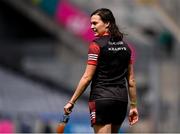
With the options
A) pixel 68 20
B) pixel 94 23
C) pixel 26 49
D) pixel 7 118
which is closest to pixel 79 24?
pixel 68 20

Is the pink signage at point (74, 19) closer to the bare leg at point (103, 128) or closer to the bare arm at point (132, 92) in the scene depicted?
the bare arm at point (132, 92)

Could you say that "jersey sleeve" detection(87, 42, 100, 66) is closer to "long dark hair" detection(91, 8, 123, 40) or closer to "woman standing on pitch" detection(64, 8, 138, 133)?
"woman standing on pitch" detection(64, 8, 138, 133)

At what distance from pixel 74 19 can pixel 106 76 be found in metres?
18.9

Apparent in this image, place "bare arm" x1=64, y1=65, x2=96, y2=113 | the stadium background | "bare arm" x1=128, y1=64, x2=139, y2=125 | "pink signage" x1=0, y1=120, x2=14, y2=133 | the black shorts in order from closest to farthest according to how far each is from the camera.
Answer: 1. "bare arm" x1=64, y1=65, x2=96, y2=113
2. the black shorts
3. "bare arm" x1=128, y1=64, x2=139, y2=125
4. "pink signage" x1=0, y1=120, x2=14, y2=133
5. the stadium background

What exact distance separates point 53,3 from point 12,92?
13.6 feet

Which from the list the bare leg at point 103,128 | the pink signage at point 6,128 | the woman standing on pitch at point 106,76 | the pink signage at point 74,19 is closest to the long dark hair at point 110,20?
the woman standing on pitch at point 106,76

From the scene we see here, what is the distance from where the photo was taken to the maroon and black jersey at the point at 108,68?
26.2 ft

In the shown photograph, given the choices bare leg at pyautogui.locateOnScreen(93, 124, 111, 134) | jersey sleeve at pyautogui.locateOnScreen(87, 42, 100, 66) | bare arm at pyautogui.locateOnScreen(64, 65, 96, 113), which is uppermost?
jersey sleeve at pyautogui.locateOnScreen(87, 42, 100, 66)

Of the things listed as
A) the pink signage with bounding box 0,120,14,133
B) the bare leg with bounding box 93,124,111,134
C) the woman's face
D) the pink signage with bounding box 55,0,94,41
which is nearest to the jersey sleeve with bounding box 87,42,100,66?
the woman's face

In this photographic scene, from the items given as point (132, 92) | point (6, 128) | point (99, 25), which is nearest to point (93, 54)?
point (99, 25)

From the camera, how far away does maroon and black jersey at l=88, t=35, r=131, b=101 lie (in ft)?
26.2

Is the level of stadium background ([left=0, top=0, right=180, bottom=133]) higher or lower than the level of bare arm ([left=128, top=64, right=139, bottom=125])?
higher

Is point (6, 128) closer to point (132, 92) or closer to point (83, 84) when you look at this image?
point (132, 92)

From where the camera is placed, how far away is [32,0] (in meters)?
26.1
